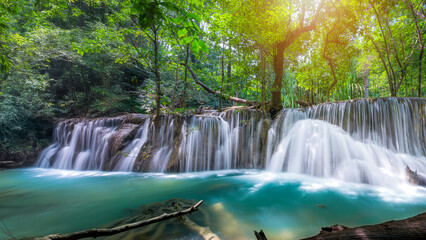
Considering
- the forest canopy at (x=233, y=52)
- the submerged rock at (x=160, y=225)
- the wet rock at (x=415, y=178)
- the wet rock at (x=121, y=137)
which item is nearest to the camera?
the submerged rock at (x=160, y=225)

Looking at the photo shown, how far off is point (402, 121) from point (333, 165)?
2480 millimetres

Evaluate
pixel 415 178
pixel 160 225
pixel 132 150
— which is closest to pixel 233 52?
pixel 132 150

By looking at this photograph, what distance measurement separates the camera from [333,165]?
514 cm

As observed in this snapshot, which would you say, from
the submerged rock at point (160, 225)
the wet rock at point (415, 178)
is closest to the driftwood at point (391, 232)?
the submerged rock at point (160, 225)

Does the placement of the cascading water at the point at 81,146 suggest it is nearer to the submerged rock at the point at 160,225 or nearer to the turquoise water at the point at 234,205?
the turquoise water at the point at 234,205

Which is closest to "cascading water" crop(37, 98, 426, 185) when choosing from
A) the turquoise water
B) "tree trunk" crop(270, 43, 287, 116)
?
"tree trunk" crop(270, 43, 287, 116)

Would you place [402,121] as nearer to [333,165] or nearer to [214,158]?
[333,165]

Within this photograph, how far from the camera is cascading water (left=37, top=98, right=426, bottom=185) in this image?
15.9 ft

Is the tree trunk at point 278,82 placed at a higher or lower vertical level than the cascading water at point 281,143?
higher

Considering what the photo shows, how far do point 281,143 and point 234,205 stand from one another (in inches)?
166

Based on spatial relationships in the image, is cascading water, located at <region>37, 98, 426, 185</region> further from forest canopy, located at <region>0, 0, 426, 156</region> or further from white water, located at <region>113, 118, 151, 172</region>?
forest canopy, located at <region>0, 0, 426, 156</region>

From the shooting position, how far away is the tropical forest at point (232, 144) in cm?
235

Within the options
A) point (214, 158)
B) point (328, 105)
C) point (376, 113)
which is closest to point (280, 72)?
point (328, 105)

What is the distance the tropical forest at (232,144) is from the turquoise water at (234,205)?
0.11ft
